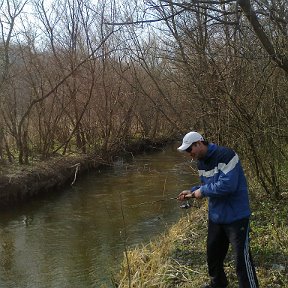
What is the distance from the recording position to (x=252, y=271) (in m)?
4.82

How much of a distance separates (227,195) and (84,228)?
7269mm

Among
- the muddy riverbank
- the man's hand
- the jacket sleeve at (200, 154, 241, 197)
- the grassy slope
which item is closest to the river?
the muddy riverbank

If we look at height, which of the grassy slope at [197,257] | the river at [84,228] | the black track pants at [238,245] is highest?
the black track pants at [238,245]

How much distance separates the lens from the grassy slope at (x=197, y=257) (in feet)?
18.9

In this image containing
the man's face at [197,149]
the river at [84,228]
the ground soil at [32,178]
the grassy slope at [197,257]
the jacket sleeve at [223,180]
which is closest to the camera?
the jacket sleeve at [223,180]

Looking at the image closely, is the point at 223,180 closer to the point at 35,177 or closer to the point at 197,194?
the point at 197,194

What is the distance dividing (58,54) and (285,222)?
15683 millimetres

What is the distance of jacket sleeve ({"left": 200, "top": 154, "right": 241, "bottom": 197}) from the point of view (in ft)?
15.6

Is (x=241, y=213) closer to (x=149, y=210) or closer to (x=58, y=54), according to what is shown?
(x=149, y=210)

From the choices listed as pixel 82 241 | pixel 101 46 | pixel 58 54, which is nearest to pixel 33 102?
pixel 58 54

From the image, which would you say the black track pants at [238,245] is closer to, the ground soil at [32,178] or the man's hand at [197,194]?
the man's hand at [197,194]

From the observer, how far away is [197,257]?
6.68 m

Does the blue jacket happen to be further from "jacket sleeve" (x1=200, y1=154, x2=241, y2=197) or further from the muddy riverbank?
the muddy riverbank

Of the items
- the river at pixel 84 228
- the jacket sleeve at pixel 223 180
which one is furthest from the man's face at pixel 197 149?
the river at pixel 84 228
